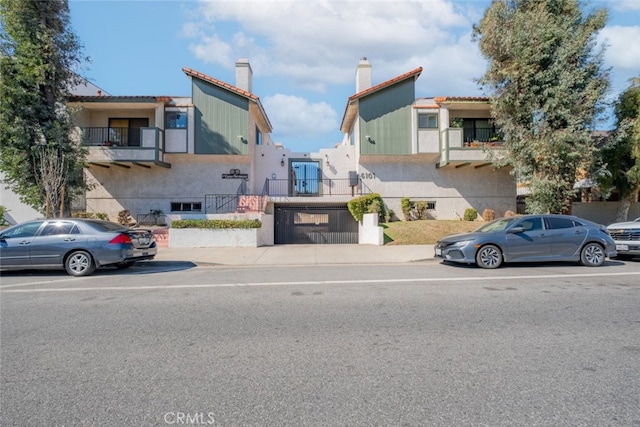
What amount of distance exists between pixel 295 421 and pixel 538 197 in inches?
657

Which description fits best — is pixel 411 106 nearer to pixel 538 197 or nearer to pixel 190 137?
pixel 538 197

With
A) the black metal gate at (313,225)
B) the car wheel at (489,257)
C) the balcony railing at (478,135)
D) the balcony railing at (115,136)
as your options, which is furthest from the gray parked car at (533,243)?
the balcony railing at (115,136)

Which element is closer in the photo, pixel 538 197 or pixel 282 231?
pixel 538 197

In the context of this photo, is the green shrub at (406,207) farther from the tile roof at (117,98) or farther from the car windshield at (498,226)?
the tile roof at (117,98)

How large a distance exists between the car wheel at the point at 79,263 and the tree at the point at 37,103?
7453 mm

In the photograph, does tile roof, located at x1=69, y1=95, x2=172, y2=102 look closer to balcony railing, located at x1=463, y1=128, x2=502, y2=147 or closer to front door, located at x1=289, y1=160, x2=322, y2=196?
front door, located at x1=289, y1=160, x2=322, y2=196

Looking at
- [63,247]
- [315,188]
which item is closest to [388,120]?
[315,188]

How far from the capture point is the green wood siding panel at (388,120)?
20.3 m

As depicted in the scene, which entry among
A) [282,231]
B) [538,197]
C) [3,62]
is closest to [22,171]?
[3,62]

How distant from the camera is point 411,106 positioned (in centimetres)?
2041

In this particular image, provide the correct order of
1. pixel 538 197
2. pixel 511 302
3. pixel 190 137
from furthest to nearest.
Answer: pixel 190 137 → pixel 538 197 → pixel 511 302

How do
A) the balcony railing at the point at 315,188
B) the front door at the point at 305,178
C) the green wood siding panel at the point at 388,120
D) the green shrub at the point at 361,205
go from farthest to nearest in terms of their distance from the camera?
the front door at the point at 305,178
the balcony railing at the point at 315,188
the green wood siding panel at the point at 388,120
the green shrub at the point at 361,205

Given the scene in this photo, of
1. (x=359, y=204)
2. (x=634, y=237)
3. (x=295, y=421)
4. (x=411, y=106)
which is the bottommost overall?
(x=295, y=421)

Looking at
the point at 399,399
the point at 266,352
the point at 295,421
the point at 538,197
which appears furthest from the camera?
the point at 538,197
